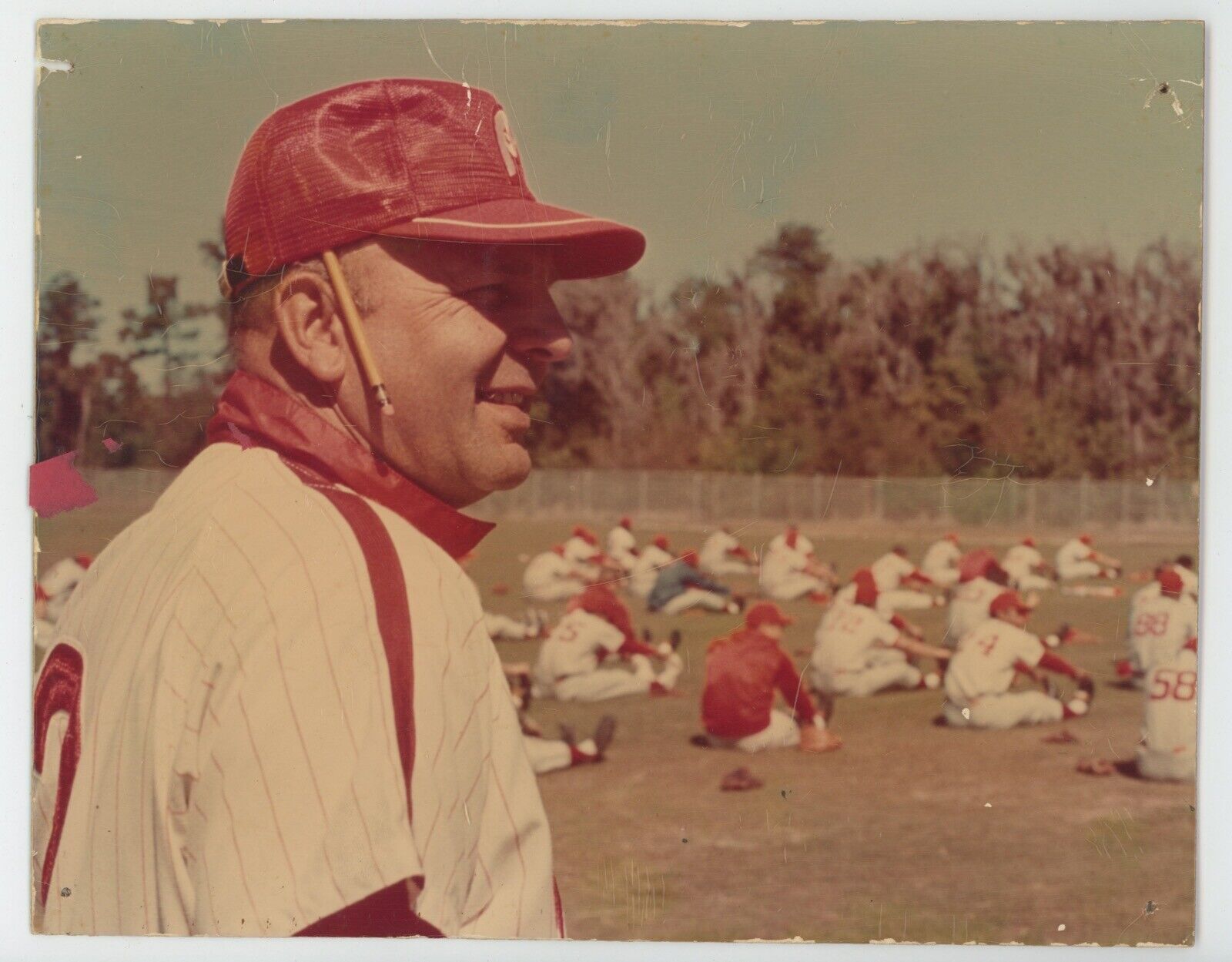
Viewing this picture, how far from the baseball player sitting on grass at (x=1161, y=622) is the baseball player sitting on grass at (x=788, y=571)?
93cm

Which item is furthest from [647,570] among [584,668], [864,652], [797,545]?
[864,652]

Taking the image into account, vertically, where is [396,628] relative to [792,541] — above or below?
below

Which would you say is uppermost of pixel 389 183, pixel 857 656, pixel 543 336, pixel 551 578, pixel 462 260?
pixel 389 183

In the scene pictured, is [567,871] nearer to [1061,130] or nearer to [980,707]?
[980,707]

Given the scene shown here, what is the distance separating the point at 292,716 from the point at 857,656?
1.63 m

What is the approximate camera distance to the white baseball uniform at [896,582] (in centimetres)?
380

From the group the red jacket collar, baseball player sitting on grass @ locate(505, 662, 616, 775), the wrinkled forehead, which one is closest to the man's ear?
the red jacket collar

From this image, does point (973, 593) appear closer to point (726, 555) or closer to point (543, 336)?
point (726, 555)

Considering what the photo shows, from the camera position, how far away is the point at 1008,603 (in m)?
3.87

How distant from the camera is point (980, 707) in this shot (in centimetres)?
383

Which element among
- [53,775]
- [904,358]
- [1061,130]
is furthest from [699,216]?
[53,775]

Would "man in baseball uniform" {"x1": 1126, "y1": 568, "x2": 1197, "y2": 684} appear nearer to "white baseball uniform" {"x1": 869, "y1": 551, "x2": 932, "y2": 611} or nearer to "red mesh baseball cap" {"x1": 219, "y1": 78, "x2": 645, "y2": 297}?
"white baseball uniform" {"x1": 869, "y1": 551, "x2": 932, "y2": 611}

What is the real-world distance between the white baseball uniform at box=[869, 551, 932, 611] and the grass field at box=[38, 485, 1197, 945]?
40 mm

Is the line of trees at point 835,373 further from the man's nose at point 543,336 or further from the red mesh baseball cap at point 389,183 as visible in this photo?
the red mesh baseball cap at point 389,183
